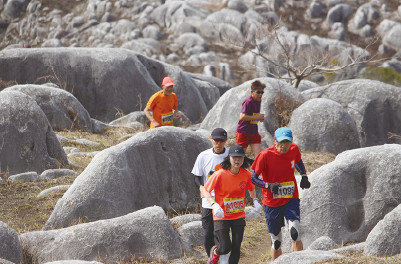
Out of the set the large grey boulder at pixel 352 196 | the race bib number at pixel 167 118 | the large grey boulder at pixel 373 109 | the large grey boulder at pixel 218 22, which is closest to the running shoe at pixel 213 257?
the large grey boulder at pixel 352 196

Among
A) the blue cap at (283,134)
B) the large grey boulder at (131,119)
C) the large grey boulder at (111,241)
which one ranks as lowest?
the large grey boulder at (131,119)

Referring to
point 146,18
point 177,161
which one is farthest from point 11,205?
point 146,18

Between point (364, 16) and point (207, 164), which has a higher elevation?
point (207, 164)

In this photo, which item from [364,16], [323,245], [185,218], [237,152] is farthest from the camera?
[364,16]

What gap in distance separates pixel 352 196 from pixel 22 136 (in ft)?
20.5

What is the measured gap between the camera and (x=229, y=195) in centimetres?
544

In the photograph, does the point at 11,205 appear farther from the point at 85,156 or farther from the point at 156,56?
the point at 156,56

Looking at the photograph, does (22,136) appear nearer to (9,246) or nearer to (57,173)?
(57,173)

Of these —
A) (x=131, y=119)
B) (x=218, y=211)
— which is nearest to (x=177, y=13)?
(x=131, y=119)

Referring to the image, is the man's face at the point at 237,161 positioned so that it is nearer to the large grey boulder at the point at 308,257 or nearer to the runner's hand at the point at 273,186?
the runner's hand at the point at 273,186

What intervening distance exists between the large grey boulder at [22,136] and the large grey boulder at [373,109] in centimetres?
921

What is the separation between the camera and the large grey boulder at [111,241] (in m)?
5.95

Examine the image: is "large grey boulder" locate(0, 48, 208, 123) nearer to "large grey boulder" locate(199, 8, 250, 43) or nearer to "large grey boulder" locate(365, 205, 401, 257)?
"large grey boulder" locate(365, 205, 401, 257)

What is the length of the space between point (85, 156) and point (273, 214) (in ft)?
21.2
